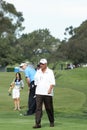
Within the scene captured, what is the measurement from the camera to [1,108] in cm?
2214

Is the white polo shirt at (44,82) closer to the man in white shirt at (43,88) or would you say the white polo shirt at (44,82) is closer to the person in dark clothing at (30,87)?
the man in white shirt at (43,88)

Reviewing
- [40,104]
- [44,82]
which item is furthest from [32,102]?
[44,82]

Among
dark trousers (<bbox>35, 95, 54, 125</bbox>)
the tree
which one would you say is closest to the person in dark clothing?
dark trousers (<bbox>35, 95, 54, 125</bbox>)

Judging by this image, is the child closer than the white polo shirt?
No

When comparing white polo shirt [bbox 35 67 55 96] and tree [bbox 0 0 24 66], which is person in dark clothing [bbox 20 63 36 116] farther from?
tree [bbox 0 0 24 66]

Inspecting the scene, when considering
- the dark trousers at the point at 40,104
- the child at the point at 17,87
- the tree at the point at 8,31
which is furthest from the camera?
the tree at the point at 8,31

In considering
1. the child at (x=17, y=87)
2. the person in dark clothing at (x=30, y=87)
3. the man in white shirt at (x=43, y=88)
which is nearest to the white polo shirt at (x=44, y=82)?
the man in white shirt at (x=43, y=88)

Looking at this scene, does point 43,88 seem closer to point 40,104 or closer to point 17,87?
point 40,104

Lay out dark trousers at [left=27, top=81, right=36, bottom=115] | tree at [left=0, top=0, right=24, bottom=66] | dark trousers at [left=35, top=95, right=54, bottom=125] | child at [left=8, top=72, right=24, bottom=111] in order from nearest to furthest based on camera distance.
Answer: dark trousers at [left=35, top=95, right=54, bottom=125] → dark trousers at [left=27, top=81, right=36, bottom=115] → child at [left=8, top=72, right=24, bottom=111] → tree at [left=0, top=0, right=24, bottom=66]

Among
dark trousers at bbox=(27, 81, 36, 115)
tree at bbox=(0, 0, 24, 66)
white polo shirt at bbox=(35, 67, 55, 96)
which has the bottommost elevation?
dark trousers at bbox=(27, 81, 36, 115)

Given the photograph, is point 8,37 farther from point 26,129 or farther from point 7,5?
point 26,129

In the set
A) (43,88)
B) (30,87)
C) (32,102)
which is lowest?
(32,102)

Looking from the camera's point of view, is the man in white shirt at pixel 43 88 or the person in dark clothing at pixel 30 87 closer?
the man in white shirt at pixel 43 88

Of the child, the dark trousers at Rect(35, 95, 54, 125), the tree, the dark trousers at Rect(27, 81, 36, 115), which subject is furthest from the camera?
the tree
